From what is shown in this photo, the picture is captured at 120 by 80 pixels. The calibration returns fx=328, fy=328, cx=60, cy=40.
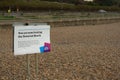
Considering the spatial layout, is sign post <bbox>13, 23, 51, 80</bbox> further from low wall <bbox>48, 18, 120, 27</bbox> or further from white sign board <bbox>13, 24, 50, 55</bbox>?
low wall <bbox>48, 18, 120, 27</bbox>

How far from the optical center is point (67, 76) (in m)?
9.50

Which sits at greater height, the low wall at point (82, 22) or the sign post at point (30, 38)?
the sign post at point (30, 38)

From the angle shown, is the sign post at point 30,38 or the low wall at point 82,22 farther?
the low wall at point 82,22

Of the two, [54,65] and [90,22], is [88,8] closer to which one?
[90,22]

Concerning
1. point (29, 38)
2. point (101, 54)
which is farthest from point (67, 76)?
point (101, 54)

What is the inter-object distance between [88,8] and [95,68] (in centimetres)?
6543

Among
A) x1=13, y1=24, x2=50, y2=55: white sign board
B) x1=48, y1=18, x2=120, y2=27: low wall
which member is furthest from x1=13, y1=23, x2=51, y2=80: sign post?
x1=48, y1=18, x2=120, y2=27: low wall

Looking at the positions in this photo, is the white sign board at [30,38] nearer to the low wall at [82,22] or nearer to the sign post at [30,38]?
the sign post at [30,38]

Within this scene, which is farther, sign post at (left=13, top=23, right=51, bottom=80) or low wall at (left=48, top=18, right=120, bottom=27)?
low wall at (left=48, top=18, right=120, bottom=27)

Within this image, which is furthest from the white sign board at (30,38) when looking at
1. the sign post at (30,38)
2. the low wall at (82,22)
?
the low wall at (82,22)

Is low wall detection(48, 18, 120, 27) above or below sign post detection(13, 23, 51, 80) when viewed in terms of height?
below

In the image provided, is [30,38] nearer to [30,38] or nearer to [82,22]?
[30,38]

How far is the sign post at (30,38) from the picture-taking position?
7.69 metres

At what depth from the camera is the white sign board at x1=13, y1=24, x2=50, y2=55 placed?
7.69 metres
